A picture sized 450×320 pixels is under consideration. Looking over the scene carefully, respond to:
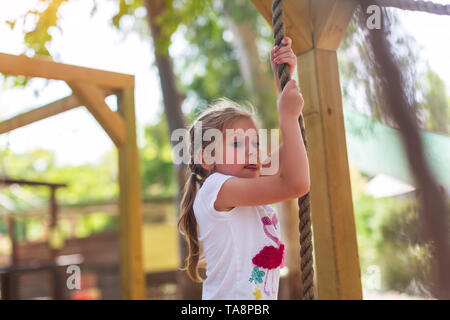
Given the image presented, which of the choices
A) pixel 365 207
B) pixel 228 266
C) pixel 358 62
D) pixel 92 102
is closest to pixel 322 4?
pixel 358 62

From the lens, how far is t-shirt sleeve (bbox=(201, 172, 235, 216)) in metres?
1.44

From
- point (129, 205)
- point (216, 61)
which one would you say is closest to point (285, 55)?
point (129, 205)

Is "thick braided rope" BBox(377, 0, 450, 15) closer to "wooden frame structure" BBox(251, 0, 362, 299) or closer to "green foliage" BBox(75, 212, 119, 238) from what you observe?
"wooden frame structure" BBox(251, 0, 362, 299)

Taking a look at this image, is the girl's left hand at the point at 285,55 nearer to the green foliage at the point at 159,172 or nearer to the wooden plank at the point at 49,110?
the wooden plank at the point at 49,110

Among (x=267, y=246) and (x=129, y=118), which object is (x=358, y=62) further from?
(x=129, y=118)

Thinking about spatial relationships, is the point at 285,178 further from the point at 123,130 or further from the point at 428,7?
the point at 123,130

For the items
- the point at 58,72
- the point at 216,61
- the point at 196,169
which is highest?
the point at 216,61

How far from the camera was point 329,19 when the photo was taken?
1.84m

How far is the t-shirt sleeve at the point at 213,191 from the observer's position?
4.74 ft

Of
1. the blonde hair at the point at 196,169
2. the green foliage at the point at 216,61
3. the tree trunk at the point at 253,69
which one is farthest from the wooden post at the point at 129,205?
the green foliage at the point at 216,61

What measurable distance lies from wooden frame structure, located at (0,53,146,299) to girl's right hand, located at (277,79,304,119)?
7.37 ft

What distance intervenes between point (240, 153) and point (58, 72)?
2.11 meters

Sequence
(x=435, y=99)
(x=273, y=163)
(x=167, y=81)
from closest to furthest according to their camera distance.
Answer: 1. (x=273, y=163)
2. (x=435, y=99)
3. (x=167, y=81)

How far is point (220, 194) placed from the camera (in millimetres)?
1434
